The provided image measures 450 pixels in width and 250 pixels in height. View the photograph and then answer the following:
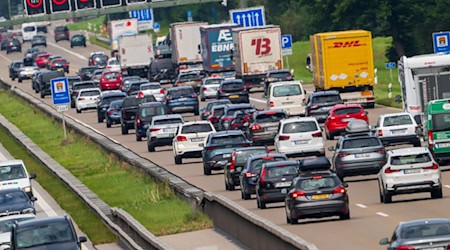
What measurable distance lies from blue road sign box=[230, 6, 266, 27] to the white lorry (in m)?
42.9

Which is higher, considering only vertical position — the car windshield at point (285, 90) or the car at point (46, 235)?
the car at point (46, 235)

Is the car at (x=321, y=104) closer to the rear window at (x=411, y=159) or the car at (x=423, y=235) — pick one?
the rear window at (x=411, y=159)

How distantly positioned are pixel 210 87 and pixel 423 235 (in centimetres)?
6172

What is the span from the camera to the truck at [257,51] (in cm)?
8144

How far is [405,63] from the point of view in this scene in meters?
51.0

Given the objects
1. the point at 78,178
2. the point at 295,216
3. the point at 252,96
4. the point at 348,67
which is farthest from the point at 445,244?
the point at 252,96

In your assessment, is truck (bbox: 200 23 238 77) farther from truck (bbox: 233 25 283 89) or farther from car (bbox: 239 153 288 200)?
car (bbox: 239 153 288 200)

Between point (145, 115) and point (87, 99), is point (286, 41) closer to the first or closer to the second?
point (87, 99)

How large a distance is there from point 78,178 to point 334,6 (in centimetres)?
5158

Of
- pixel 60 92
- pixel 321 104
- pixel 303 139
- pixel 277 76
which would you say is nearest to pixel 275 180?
pixel 303 139

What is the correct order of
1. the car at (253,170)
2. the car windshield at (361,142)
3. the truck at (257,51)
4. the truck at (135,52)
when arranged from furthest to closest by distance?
the truck at (135,52) < the truck at (257,51) < the car windshield at (361,142) < the car at (253,170)

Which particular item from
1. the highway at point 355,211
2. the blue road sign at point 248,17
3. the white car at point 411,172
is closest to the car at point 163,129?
the highway at point 355,211

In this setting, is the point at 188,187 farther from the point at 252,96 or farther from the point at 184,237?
the point at 252,96

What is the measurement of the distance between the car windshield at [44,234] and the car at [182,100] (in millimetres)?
43709
